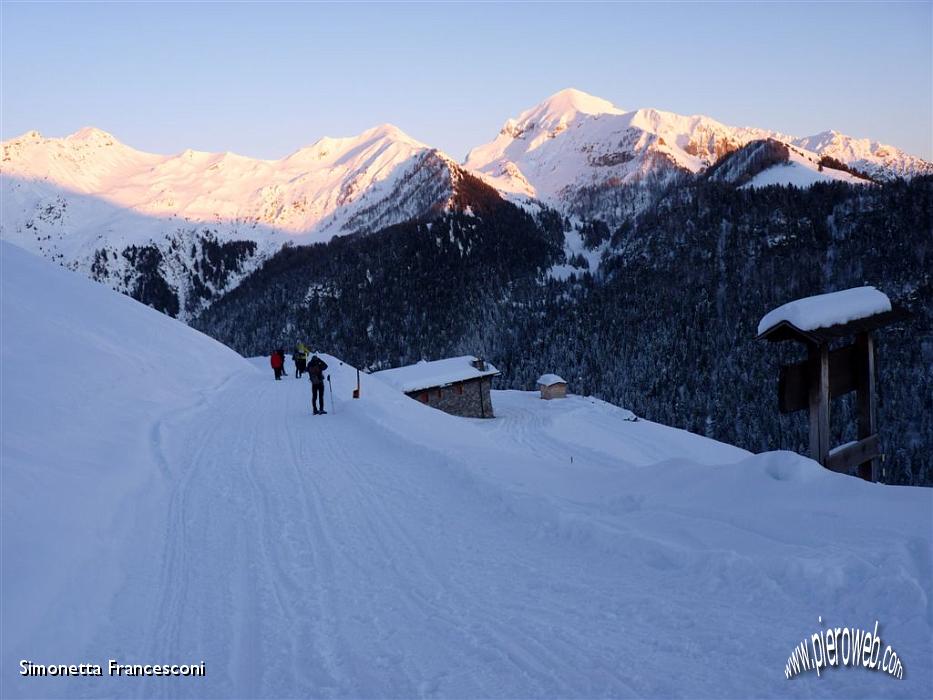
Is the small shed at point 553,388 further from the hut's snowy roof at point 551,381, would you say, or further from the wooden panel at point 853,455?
the wooden panel at point 853,455

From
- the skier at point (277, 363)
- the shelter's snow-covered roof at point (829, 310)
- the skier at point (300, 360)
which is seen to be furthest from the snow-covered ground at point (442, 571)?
the skier at point (300, 360)

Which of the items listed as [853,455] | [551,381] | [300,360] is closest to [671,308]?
[551,381]

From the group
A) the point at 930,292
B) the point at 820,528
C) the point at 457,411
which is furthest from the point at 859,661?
the point at 930,292

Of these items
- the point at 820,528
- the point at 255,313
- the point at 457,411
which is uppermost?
the point at 255,313

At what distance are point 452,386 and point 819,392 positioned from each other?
43.4 metres

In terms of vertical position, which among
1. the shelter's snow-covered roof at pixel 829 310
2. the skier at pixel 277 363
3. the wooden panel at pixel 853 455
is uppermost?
the shelter's snow-covered roof at pixel 829 310

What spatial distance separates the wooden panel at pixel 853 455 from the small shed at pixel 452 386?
133 feet

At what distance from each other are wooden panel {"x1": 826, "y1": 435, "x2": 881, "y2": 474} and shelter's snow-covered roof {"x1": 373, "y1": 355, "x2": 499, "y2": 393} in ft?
131

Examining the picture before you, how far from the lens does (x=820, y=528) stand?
5.13 metres

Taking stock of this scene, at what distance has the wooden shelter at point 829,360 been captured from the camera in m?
5.86

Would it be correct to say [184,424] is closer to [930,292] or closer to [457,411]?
[457,411]

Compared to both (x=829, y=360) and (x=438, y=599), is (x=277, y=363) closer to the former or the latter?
(x=438, y=599)

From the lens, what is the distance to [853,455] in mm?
6684

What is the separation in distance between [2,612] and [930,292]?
553ft
